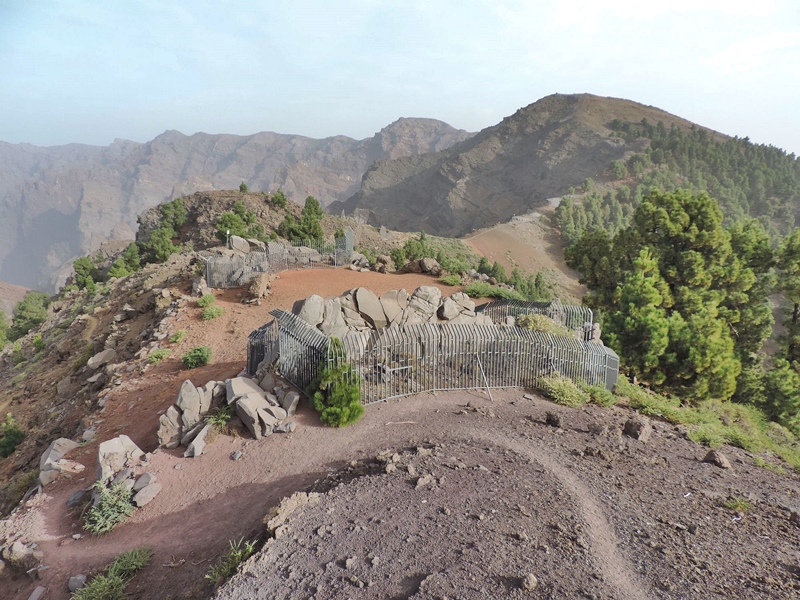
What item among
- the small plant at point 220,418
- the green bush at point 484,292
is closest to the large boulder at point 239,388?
the small plant at point 220,418

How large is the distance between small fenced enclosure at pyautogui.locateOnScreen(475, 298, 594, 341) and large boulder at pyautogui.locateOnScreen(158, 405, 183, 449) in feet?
32.7

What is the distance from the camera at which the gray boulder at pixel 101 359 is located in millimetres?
16422

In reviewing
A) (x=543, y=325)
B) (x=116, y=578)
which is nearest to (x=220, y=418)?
(x=116, y=578)

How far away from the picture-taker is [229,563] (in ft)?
18.4

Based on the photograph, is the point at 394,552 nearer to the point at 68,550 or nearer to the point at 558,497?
the point at 558,497

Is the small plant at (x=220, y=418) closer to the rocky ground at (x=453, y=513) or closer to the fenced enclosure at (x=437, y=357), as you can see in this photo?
the rocky ground at (x=453, y=513)

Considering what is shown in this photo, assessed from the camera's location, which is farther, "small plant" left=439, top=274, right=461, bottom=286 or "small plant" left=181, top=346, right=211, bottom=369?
"small plant" left=439, top=274, right=461, bottom=286

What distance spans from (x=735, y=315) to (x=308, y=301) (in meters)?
16.1

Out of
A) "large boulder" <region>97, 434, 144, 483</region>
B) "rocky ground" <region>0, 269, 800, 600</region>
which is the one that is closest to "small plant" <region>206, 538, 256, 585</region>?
"rocky ground" <region>0, 269, 800, 600</region>

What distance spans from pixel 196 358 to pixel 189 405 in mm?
3951

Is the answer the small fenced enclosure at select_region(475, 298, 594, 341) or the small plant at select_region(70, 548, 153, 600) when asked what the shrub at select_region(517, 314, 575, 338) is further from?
the small plant at select_region(70, 548, 153, 600)

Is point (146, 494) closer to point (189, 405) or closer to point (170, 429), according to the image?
point (170, 429)

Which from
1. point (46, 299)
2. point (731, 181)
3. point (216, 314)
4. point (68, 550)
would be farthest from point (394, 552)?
point (731, 181)

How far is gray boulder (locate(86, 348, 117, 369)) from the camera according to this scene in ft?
53.9
